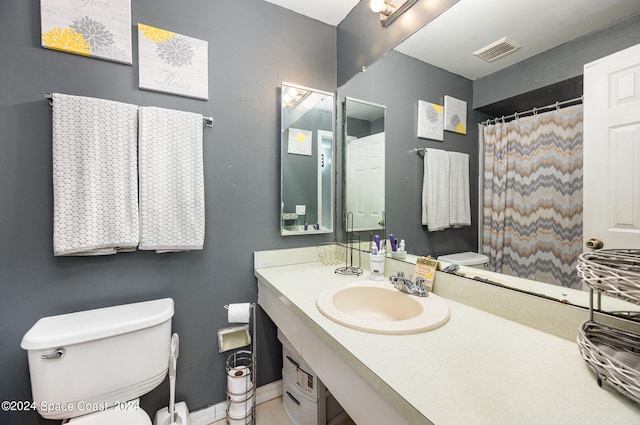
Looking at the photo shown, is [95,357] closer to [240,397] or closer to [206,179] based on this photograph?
[240,397]

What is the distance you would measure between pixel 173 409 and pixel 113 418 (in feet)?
0.94

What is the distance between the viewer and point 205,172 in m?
1.41

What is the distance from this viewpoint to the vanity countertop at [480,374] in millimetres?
487

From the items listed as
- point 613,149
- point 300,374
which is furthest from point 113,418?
point 613,149

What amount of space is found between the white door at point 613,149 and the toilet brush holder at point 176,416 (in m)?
1.76

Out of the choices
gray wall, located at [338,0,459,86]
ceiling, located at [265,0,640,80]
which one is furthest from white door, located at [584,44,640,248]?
gray wall, located at [338,0,459,86]

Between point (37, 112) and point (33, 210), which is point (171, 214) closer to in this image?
point (33, 210)

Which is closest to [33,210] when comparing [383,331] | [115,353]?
[115,353]

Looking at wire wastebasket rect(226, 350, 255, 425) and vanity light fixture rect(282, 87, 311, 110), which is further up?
vanity light fixture rect(282, 87, 311, 110)

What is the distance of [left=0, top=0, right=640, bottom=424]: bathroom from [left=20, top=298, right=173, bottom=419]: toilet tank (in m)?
0.17

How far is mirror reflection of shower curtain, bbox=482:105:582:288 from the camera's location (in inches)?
29.8

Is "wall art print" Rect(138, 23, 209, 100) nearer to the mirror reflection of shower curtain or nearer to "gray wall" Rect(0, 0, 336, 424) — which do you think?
"gray wall" Rect(0, 0, 336, 424)

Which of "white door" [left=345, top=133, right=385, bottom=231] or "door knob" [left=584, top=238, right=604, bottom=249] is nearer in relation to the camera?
"door knob" [left=584, top=238, right=604, bottom=249]

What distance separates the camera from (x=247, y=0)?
1488 millimetres
